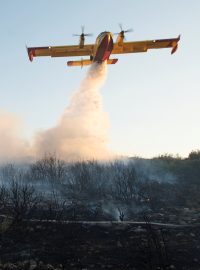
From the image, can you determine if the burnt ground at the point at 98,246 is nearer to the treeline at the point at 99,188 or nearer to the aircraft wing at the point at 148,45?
the treeline at the point at 99,188

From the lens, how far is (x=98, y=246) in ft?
83.9

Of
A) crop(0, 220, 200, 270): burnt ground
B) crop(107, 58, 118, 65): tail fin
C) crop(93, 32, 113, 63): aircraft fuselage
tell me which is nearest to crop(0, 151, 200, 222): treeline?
crop(0, 220, 200, 270): burnt ground

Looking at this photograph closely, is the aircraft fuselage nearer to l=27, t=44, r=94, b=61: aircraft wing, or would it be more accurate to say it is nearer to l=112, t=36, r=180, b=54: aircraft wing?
l=27, t=44, r=94, b=61: aircraft wing

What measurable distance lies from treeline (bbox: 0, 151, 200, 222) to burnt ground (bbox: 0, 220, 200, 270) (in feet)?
7.35

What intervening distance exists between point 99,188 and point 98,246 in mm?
23101

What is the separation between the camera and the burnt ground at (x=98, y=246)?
2192cm

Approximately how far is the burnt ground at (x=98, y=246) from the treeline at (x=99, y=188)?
2.24 metres

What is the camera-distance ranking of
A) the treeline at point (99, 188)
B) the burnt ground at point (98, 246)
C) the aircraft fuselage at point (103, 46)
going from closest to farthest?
the burnt ground at point (98, 246) < the treeline at point (99, 188) < the aircraft fuselage at point (103, 46)

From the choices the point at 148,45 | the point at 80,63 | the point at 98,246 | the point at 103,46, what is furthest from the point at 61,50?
the point at 98,246

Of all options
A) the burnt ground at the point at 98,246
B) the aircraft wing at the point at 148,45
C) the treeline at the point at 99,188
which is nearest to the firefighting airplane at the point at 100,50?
the aircraft wing at the point at 148,45

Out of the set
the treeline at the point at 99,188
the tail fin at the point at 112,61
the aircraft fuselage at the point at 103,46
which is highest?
the tail fin at the point at 112,61

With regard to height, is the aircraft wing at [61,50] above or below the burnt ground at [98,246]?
above

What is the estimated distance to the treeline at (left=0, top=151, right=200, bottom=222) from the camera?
35688 mm

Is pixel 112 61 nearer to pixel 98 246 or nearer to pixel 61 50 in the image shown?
pixel 61 50
